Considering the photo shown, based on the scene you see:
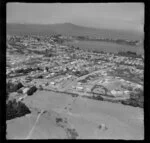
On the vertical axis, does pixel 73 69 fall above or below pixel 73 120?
above

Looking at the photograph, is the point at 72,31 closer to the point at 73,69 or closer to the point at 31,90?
the point at 73,69

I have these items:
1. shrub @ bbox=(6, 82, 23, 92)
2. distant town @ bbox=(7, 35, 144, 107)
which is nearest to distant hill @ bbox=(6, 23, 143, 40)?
distant town @ bbox=(7, 35, 144, 107)


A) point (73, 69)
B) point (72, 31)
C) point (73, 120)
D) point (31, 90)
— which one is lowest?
point (73, 120)

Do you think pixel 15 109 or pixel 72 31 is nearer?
pixel 15 109

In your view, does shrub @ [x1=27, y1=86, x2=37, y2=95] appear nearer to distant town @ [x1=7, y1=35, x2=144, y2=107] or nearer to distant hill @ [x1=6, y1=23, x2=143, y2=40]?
distant town @ [x1=7, y1=35, x2=144, y2=107]

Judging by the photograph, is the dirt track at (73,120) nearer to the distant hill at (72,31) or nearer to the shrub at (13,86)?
the shrub at (13,86)

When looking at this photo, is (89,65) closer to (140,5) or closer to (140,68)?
(140,68)

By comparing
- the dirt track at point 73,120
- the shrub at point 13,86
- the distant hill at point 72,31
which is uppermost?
the distant hill at point 72,31

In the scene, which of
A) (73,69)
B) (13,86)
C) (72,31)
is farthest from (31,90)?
(72,31)

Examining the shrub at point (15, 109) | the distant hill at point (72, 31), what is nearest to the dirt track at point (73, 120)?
the shrub at point (15, 109)

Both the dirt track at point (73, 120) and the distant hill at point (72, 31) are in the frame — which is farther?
the distant hill at point (72, 31)

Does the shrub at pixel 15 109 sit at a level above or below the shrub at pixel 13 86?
below
